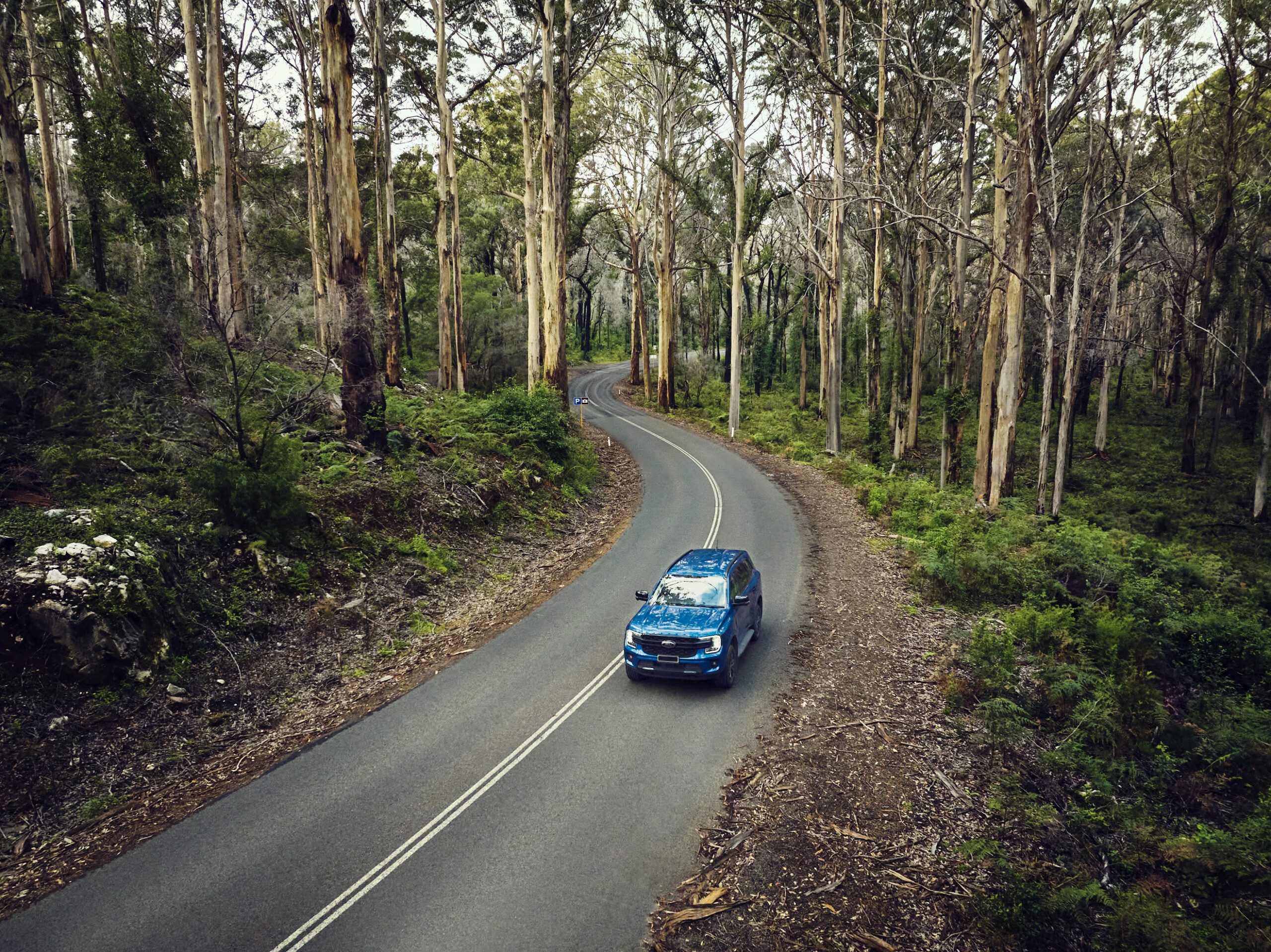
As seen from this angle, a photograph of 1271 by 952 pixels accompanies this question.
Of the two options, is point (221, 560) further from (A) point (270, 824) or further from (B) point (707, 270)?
(B) point (707, 270)

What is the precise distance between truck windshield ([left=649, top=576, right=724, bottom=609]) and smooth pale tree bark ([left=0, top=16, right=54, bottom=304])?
17995 mm

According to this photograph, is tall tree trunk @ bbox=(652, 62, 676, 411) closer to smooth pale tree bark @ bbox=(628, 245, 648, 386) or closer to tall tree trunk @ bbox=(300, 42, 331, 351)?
smooth pale tree bark @ bbox=(628, 245, 648, 386)

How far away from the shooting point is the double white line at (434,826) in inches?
227

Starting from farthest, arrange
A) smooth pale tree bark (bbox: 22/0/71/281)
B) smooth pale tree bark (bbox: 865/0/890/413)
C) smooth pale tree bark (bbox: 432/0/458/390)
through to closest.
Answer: smooth pale tree bark (bbox: 432/0/458/390) < smooth pale tree bark (bbox: 865/0/890/413) < smooth pale tree bark (bbox: 22/0/71/281)

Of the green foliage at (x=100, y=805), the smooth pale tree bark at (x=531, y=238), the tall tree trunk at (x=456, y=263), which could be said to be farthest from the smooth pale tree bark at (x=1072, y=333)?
the tall tree trunk at (x=456, y=263)

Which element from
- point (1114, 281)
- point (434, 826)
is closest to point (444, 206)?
point (434, 826)

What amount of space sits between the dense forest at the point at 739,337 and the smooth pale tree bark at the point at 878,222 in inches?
11.0

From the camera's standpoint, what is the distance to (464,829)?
277 inches

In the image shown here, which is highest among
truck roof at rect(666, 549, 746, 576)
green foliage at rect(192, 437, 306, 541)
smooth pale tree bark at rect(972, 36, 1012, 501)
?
smooth pale tree bark at rect(972, 36, 1012, 501)

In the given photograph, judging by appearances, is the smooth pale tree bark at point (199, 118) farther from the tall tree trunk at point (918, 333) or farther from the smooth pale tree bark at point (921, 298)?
the tall tree trunk at point (918, 333)

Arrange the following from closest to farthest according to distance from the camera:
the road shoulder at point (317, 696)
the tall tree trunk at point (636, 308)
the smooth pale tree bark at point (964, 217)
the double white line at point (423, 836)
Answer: the double white line at point (423, 836)
the road shoulder at point (317, 696)
the smooth pale tree bark at point (964, 217)
the tall tree trunk at point (636, 308)

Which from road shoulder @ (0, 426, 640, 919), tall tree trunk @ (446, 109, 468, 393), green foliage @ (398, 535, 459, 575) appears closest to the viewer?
road shoulder @ (0, 426, 640, 919)

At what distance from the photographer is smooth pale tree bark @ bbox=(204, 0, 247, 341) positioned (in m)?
19.1

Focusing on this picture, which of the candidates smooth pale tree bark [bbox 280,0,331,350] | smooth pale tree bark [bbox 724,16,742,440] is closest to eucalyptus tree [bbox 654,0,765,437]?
smooth pale tree bark [bbox 724,16,742,440]
